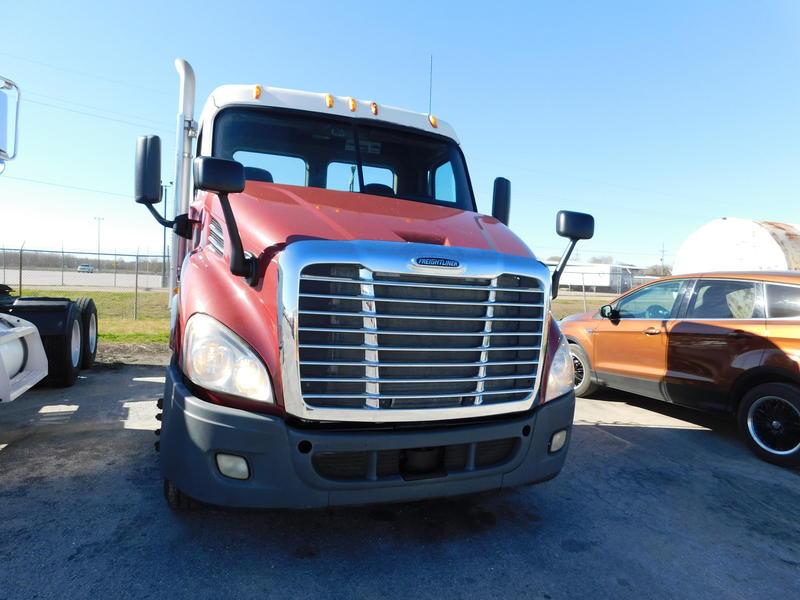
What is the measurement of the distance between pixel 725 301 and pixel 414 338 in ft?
14.2

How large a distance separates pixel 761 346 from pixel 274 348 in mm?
4622

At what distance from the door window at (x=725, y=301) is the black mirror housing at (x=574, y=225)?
2.48m

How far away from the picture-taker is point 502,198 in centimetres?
477

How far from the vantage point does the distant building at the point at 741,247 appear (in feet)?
41.1

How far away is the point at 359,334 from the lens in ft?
8.18

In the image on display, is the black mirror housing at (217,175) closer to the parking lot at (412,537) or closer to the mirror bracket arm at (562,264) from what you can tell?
the parking lot at (412,537)

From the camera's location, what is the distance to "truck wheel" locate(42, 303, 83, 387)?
19.5ft

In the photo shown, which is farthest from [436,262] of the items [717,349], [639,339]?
[639,339]

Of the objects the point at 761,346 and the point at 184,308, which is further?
the point at 761,346

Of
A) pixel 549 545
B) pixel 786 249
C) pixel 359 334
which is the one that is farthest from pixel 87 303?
pixel 786 249

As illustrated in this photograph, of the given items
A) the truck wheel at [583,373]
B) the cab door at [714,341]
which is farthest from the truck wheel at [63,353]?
the cab door at [714,341]

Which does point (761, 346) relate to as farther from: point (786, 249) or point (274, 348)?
point (786, 249)

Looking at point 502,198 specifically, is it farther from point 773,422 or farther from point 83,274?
point 83,274

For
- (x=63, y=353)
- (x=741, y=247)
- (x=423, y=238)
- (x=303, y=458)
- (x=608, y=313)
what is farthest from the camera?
(x=741, y=247)
